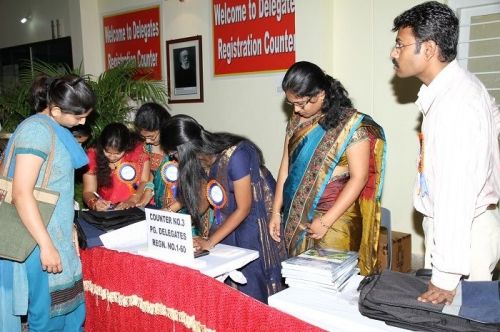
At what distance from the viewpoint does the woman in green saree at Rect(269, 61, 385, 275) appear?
1.79 m

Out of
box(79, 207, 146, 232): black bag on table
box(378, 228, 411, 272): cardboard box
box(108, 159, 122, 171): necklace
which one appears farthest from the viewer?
box(378, 228, 411, 272): cardboard box

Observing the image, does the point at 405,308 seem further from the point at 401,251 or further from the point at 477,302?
the point at 401,251

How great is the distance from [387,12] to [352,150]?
1475 mm

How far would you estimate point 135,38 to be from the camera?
4.37 m

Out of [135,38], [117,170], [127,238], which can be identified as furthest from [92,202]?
[135,38]

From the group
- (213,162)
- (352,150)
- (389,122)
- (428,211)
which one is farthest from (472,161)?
(389,122)

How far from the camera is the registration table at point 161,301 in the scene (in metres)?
1.25

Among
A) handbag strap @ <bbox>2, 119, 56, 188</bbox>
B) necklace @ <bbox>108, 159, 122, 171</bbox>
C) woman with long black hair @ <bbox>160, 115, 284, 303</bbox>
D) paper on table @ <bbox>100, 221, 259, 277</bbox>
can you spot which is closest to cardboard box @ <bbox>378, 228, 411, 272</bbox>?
woman with long black hair @ <bbox>160, 115, 284, 303</bbox>

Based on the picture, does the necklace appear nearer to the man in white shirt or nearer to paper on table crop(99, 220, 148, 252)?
paper on table crop(99, 220, 148, 252)

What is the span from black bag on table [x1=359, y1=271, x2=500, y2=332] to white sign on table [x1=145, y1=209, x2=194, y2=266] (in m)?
0.63

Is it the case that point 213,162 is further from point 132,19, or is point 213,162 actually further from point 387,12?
point 132,19

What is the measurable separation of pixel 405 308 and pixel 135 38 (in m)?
3.96

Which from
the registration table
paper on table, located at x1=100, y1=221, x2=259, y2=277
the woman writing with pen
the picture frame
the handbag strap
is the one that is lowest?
the registration table

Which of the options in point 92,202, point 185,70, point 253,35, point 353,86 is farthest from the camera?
point 185,70
